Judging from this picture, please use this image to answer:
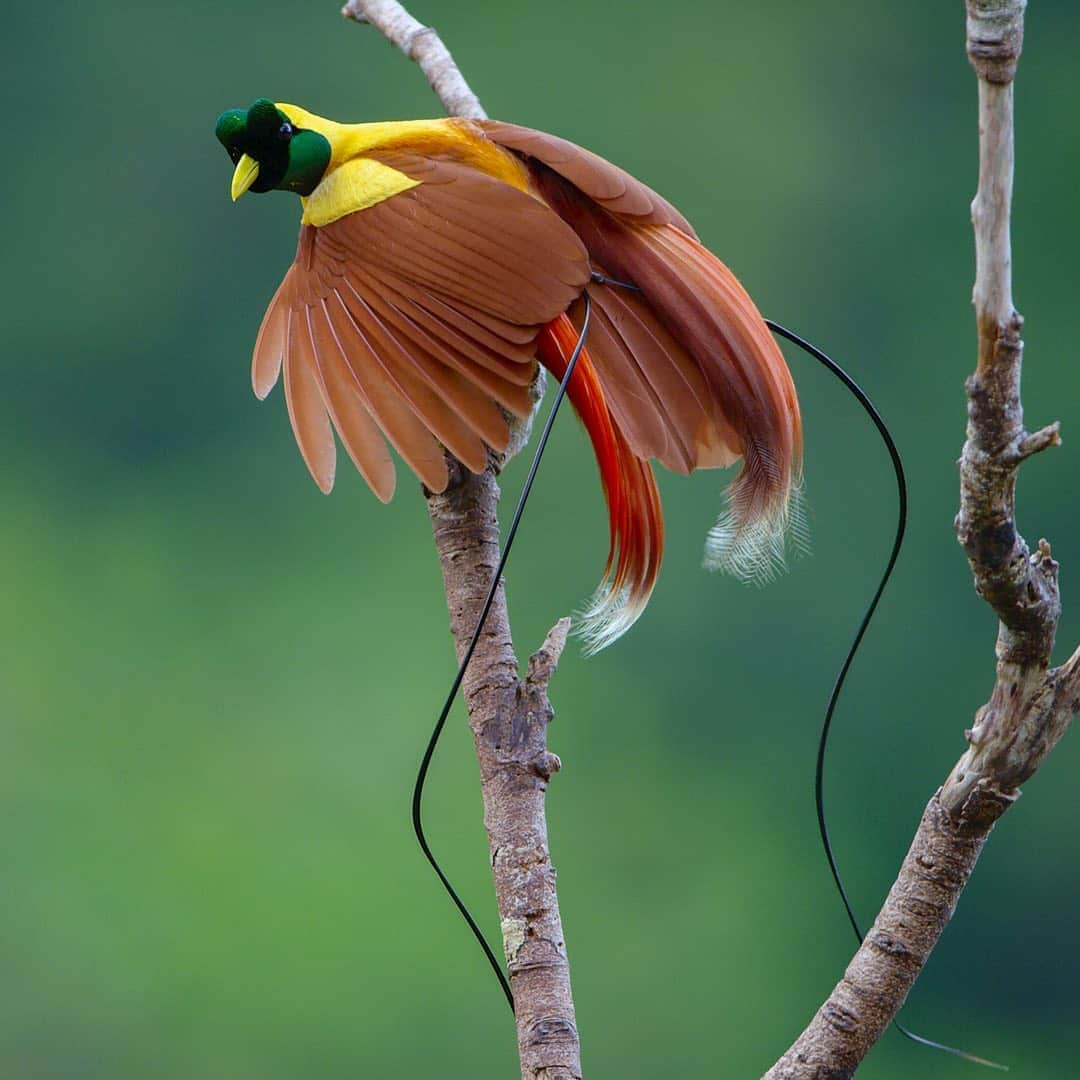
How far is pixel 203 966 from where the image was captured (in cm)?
318

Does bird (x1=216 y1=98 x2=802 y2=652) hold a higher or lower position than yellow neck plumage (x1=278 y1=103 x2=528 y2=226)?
lower

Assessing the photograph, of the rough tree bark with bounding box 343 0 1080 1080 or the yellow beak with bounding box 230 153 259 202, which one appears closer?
the rough tree bark with bounding box 343 0 1080 1080

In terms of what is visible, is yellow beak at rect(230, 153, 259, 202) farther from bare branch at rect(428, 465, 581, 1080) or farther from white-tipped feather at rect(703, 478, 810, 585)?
white-tipped feather at rect(703, 478, 810, 585)

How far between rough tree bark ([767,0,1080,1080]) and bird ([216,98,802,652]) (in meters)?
0.24

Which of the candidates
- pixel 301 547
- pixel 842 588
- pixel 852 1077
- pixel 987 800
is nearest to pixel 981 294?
pixel 987 800

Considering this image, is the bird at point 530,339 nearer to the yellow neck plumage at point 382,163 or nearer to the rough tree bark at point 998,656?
the yellow neck plumage at point 382,163

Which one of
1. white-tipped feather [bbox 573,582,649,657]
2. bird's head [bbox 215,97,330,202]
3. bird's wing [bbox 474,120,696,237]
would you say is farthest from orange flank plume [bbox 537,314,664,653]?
bird's head [bbox 215,97,330,202]

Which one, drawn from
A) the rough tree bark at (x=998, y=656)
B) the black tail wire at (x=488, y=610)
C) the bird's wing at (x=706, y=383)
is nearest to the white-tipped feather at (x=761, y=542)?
the bird's wing at (x=706, y=383)

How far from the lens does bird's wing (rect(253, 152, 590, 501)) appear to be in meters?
1.06

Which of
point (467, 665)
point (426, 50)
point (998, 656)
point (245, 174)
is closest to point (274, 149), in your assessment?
point (245, 174)

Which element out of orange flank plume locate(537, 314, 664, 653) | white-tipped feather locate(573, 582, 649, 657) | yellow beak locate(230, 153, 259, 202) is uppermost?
yellow beak locate(230, 153, 259, 202)

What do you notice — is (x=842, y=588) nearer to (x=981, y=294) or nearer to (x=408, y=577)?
(x=408, y=577)

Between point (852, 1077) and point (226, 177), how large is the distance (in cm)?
311

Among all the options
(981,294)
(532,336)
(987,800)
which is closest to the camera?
(981,294)
